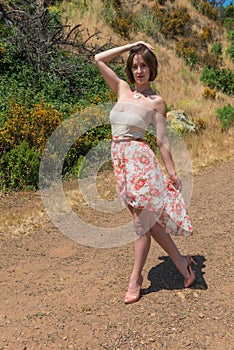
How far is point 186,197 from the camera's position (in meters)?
5.26

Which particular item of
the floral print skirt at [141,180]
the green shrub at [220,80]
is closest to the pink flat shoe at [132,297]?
the floral print skirt at [141,180]

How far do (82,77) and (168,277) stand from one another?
22.6 feet

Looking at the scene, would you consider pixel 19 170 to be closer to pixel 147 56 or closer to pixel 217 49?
pixel 147 56

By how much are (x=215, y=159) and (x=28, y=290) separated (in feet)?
15.9

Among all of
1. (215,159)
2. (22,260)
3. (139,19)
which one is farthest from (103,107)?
(139,19)

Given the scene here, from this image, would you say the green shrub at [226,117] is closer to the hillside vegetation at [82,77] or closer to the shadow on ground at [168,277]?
the hillside vegetation at [82,77]

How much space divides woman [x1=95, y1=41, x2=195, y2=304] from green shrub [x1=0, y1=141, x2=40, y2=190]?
329 centimetres

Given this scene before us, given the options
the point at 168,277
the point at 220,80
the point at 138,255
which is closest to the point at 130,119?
the point at 138,255

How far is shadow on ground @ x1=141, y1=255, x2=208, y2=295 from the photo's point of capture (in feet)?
10.9

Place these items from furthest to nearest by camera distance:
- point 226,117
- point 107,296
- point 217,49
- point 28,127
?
point 217,49 < point 226,117 < point 28,127 < point 107,296

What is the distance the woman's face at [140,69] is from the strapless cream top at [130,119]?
0.64 feet

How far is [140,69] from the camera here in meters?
2.83

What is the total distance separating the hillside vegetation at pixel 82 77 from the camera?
655cm

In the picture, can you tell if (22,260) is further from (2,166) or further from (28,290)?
(2,166)
